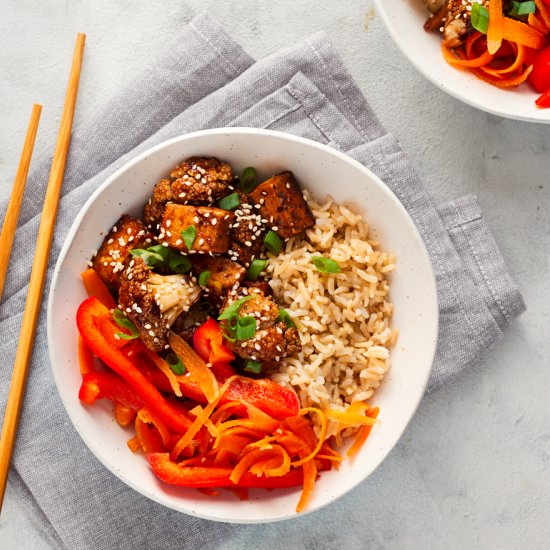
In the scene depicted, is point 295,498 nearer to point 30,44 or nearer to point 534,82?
point 534,82

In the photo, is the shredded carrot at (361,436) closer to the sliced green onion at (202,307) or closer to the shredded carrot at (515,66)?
the sliced green onion at (202,307)

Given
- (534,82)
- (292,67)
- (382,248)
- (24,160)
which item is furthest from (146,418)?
(534,82)

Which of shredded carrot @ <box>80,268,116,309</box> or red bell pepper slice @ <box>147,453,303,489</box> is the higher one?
shredded carrot @ <box>80,268,116,309</box>

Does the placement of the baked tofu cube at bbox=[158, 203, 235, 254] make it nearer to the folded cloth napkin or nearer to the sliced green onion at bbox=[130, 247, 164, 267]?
the sliced green onion at bbox=[130, 247, 164, 267]

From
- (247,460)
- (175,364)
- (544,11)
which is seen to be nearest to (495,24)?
(544,11)

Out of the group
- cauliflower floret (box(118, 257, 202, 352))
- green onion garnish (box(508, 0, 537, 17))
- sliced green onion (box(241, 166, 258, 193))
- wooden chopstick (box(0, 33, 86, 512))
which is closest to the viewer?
cauliflower floret (box(118, 257, 202, 352))

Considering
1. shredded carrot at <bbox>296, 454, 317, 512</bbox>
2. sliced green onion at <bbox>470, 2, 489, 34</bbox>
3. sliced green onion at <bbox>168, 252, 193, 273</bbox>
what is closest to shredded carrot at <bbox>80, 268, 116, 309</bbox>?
sliced green onion at <bbox>168, 252, 193, 273</bbox>

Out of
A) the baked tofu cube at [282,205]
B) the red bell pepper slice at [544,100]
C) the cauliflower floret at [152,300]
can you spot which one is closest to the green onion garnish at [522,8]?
the red bell pepper slice at [544,100]
